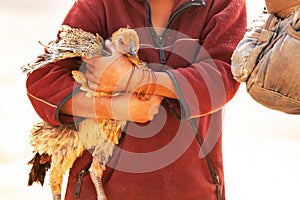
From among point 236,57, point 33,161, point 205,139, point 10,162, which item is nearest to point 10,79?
point 10,162

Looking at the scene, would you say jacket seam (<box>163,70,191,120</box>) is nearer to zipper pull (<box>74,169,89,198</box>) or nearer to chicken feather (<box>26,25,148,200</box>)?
chicken feather (<box>26,25,148,200</box>)

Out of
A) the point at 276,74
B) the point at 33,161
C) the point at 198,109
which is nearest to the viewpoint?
the point at 276,74

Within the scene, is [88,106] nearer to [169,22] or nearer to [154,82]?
[154,82]

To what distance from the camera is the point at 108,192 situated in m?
1.49

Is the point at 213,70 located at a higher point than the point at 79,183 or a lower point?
higher

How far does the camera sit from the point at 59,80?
1450mm

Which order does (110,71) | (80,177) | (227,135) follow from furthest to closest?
(227,135)
(80,177)
(110,71)

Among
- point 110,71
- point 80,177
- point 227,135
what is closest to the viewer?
point 110,71

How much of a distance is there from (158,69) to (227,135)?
2059mm

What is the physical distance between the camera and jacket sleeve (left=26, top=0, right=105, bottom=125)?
145 centimetres

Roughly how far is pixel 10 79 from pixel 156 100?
2.40m

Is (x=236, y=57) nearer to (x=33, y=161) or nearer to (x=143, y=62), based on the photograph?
(x=143, y=62)

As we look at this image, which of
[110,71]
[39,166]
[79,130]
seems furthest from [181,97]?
[39,166]

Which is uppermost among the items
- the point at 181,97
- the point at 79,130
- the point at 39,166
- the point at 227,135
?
the point at 181,97
